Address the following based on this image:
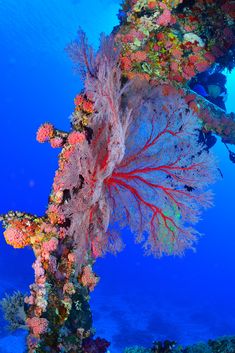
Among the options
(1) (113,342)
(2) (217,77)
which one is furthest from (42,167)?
(2) (217,77)

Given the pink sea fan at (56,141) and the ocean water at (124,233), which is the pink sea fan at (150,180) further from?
the ocean water at (124,233)

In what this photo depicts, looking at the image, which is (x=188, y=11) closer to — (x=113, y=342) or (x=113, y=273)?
(x=113, y=342)

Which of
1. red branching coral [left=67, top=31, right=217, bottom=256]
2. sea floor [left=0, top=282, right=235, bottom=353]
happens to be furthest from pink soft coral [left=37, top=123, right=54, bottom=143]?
sea floor [left=0, top=282, right=235, bottom=353]

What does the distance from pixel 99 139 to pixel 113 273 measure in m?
60.6

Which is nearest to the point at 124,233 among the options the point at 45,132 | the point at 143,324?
the point at 143,324

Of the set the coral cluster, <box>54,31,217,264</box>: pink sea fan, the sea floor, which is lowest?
<box>54,31,217,264</box>: pink sea fan

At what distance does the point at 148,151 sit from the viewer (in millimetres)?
5453

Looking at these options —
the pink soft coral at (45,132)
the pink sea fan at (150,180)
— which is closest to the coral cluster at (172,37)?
the pink sea fan at (150,180)

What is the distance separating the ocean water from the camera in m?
28.8

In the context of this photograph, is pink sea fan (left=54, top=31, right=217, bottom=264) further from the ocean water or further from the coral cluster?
the coral cluster

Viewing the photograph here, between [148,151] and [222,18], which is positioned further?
[222,18]

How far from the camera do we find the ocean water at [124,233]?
94.5 ft

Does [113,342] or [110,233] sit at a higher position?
[113,342]

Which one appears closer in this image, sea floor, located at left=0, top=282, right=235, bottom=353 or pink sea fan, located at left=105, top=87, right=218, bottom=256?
pink sea fan, located at left=105, top=87, right=218, bottom=256
